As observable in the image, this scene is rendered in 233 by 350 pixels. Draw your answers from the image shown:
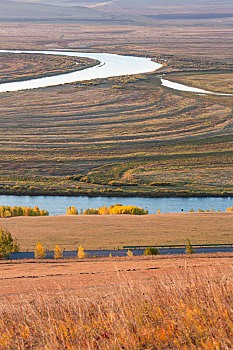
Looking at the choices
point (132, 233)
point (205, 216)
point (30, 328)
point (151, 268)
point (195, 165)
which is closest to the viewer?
point (30, 328)

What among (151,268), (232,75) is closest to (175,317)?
(151,268)

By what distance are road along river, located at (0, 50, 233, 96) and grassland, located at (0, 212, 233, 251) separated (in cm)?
6527

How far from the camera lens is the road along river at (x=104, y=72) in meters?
109

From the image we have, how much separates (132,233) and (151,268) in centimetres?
1947

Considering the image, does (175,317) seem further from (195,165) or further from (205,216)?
(195,165)

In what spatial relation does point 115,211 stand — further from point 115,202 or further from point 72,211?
point 115,202

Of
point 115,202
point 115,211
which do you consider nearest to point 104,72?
point 115,202

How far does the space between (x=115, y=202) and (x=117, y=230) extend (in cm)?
1438

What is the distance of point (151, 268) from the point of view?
17.9 m

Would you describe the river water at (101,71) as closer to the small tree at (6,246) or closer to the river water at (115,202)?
the river water at (115,202)

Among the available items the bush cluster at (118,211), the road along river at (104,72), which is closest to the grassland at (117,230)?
the bush cluster at (118,211)

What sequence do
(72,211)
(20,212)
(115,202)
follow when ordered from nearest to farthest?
(20,212) < (72,211) < (115,202)

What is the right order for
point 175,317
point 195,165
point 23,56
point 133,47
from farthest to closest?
point 133,47
point 23,56
point 195,165
point 175,317

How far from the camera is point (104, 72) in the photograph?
12506 centimetres
